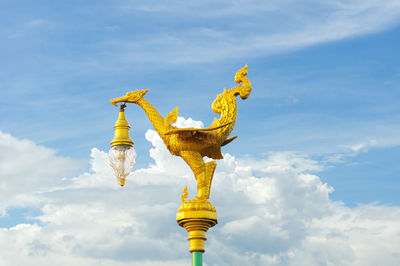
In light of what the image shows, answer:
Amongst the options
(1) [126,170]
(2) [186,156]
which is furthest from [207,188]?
(1) [126,170]

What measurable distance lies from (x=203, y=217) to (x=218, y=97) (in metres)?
3.37

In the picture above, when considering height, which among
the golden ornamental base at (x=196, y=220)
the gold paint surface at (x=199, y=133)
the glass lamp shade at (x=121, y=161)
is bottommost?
the golden ornamental base at (x=196, y=220)

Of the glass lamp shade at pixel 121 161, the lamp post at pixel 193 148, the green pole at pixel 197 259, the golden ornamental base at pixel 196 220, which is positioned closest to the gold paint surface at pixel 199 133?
the lamp post at pixel 193 148

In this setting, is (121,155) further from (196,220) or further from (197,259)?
(197,259)

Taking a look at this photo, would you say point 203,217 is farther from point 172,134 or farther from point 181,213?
point 172,134

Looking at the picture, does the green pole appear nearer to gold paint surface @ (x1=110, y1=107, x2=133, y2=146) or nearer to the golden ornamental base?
the golden ornamental base

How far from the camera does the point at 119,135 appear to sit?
57.3 feet

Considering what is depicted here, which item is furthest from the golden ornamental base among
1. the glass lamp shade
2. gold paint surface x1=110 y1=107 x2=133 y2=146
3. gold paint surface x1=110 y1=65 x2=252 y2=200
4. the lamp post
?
gold paint surface x1=110 y1=107 x2=133 y2=146

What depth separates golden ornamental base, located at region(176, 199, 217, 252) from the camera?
16.6 meters

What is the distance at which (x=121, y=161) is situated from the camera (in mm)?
17266

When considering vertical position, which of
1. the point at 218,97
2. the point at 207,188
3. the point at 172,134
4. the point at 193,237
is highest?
the point at 218,97

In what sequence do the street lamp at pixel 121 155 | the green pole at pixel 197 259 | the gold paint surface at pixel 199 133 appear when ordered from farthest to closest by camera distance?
the street lamp at pixel 121 155 < the gold paint surface at pixel 199 133 < the green pole at pixel 197 259

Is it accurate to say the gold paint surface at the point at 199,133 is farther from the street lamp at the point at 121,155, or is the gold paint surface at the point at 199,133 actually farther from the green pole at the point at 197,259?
the green pole at the point at 197,259

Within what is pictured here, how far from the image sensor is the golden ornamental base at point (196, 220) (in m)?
16.6
